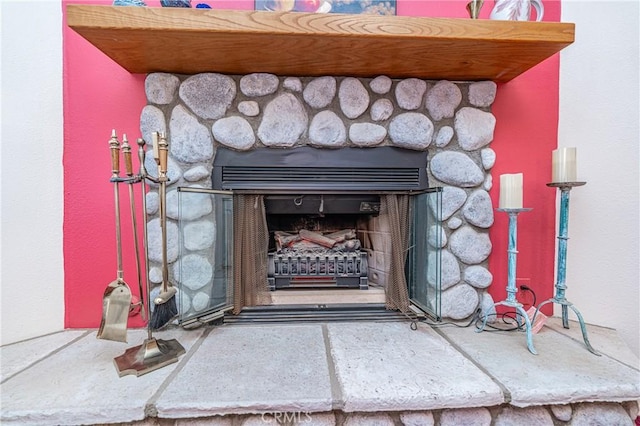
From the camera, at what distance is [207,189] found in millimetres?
1152

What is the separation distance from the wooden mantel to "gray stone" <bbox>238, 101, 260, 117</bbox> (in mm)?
143

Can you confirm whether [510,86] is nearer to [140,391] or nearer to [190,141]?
[190,141]

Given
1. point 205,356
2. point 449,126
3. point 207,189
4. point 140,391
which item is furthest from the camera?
point 449,126

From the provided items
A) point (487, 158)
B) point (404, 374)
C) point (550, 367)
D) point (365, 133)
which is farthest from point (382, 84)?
point (550, 367)

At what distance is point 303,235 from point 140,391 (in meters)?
0.92

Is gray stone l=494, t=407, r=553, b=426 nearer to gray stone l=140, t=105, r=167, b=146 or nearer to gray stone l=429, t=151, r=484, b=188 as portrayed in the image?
gray stone l=429, t=151, r=484, b=188

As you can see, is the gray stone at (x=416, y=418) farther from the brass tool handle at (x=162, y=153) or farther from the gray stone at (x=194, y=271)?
the brass tool handle at (x=162, y=153)

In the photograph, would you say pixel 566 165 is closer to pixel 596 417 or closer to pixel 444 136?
pixel 444 136

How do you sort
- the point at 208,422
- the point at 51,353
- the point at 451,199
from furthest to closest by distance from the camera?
the point at 451,199 < the point at 51,353 < the point at 208,422

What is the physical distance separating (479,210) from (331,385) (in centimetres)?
96

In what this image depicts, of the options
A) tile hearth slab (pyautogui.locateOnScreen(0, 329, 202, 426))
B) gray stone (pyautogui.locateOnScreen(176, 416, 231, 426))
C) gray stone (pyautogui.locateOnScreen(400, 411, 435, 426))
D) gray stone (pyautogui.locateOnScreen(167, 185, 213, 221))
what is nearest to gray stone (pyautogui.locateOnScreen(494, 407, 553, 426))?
gray stone (pyautogui.locateOnScreen(400, 411, 435, 426))

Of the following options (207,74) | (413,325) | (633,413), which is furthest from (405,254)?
(207,74)

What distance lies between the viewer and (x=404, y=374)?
35.2 inches

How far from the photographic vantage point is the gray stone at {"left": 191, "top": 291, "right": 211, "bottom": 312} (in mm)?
1183
